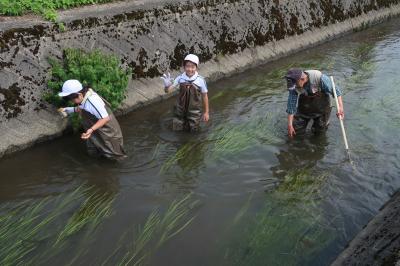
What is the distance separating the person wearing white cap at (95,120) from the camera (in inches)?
227

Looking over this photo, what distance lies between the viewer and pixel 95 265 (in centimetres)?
442

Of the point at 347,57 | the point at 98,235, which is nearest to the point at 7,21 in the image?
the point at 98,235

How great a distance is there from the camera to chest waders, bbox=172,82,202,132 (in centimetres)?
724

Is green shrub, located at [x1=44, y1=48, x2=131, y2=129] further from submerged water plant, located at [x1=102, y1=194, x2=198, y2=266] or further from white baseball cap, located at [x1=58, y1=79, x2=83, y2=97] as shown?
submerged water plant, located at [x1=102, y1=194, x2=198, y2=266]

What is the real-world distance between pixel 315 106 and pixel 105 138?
11.1 ft

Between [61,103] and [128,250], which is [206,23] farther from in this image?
[128,250]

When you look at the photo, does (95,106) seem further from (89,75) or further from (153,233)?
(153,233)

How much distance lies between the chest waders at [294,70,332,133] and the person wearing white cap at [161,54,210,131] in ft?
5.26

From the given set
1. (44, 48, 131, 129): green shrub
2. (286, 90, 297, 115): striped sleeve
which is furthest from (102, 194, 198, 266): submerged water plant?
(44, 48, 131, 129): green shrub

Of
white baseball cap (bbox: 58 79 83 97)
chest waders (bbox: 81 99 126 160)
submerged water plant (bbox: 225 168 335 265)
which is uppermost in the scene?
white baseball cap (bbox: 58 79 83 97)

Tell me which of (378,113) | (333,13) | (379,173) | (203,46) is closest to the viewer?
(379,173)

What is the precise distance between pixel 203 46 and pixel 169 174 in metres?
4.81

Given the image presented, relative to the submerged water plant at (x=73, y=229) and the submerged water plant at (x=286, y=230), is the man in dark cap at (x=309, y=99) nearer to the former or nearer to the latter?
the submerged water plant at (x=286, y=230)

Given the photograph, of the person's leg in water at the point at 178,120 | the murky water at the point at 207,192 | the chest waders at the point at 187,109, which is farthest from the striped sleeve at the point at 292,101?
the person's leg in water at the point at 178,120
